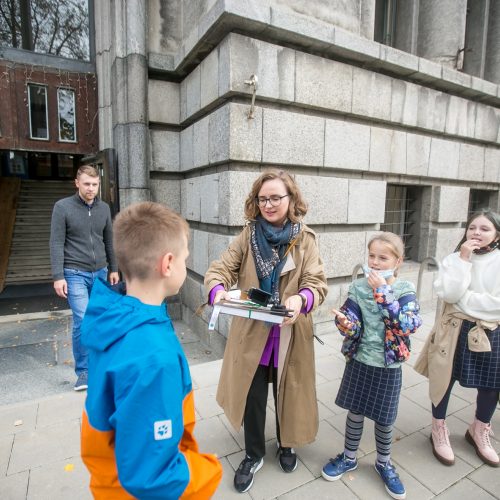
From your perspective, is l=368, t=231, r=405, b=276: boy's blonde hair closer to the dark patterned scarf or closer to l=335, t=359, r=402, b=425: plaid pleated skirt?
the dark patterned scarf

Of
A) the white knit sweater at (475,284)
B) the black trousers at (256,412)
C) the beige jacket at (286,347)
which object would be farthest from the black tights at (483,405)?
the black trousers at (256,412)

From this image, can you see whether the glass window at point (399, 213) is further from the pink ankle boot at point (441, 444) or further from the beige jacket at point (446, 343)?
the pink ankle boot at point (441, 444)

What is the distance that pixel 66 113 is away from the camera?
5820 mm

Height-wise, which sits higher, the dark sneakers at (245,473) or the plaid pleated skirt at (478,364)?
the plaid pleated skirt at (478,364)

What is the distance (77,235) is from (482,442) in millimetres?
4099

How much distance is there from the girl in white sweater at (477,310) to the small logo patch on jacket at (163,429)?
2256 mm

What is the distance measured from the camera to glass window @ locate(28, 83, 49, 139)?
18.2ft

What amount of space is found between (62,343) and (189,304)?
186 cm

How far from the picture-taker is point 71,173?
50.0 feet

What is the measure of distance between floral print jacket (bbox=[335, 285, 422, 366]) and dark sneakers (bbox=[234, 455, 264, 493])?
1015 mm

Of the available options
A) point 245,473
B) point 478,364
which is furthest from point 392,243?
point 245,473

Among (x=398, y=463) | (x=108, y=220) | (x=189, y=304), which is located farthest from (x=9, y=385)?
(x=398, y=463)

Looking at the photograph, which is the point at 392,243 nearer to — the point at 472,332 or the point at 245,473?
the point at 472,332

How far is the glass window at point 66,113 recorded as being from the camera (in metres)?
5.75
